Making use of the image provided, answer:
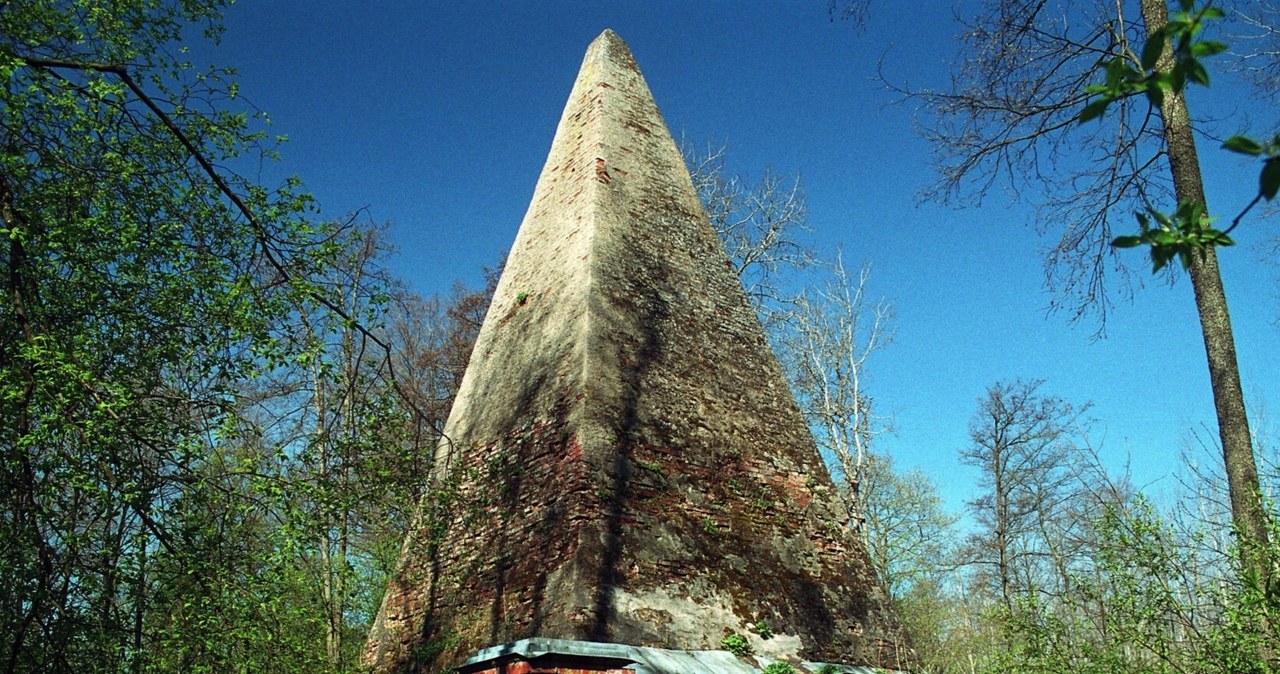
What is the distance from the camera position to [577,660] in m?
5.93

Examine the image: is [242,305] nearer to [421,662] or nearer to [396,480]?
[396,480]

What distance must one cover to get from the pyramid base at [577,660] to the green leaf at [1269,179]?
520cm

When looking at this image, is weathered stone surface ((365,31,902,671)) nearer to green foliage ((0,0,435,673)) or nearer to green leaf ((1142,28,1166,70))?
green foliage ((0,0,435,673))

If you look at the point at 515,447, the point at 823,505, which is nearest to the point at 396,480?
the point at 515,447

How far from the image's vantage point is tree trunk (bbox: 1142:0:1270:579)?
7.37 m

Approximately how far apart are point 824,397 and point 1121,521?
1150 cm

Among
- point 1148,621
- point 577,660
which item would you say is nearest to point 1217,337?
point 1148,621

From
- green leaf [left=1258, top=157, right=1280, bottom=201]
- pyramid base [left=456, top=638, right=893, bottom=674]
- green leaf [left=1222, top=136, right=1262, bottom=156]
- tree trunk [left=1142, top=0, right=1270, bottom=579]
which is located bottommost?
pyramid base [left=456, top=638, right=893, bottom=674]

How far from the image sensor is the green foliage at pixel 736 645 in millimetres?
7016

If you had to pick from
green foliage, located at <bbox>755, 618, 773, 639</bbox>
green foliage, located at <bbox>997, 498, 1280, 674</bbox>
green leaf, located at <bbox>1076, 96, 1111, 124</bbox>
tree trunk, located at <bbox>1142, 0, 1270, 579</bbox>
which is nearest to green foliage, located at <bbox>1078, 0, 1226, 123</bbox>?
green leaf, located at <bbox>1076, 96, 1111, 124</bbox>

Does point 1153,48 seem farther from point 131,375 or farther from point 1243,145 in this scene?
point 131,375

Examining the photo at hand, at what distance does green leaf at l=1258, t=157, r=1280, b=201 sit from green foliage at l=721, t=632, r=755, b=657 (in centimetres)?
618

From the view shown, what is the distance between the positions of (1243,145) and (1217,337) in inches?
305

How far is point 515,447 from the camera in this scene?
859 centimetres
